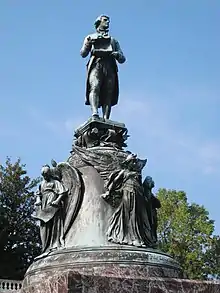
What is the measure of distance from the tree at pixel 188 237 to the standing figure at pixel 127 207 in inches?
1049

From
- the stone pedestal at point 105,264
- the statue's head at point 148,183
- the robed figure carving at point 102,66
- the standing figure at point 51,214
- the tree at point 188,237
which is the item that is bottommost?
the stone pedestal at point 105,264

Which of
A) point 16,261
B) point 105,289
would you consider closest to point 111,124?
point 105,289

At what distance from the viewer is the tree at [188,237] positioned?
37656 millimetres

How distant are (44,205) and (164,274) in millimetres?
2512

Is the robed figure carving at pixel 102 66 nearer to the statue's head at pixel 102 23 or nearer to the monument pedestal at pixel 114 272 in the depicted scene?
the statue's head at pixel 102 23

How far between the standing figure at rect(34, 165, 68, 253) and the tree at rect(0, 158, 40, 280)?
2630cm

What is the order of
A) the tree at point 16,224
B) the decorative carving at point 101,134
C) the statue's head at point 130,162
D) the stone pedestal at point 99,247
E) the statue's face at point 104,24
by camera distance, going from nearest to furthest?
the stone pedestal at point 99,247 < the statue's head at point 130,162 < the decorative carving at point 101,134 < the statue's face at point 104,24 < the tree at point 16,224

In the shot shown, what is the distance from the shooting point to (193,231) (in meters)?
39.4

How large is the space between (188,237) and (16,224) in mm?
10854

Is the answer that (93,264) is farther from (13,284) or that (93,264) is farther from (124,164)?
(13,284)

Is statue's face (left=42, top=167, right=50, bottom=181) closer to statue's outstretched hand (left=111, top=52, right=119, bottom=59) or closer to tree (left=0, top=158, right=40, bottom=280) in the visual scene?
statue's outstretched hand (left=111, top=52, right=119, bottom=59)

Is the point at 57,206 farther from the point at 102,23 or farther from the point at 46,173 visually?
the point at 102,23

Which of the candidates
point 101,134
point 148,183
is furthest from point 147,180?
point 101,134

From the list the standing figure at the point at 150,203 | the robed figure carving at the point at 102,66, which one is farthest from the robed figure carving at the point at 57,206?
the robed figure carving at the point at 102,66
